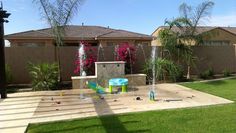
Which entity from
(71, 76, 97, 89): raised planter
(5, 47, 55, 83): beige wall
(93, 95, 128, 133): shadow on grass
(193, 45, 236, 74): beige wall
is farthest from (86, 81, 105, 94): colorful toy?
(193, 45, 236, 74): beige wall

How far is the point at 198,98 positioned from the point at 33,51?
7.99 m

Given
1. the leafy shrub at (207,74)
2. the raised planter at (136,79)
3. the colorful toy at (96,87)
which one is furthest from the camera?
the leafy shrub at (207,74)

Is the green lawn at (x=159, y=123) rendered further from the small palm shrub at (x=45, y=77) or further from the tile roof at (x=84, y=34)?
the tile roof at (x=84, y=34)

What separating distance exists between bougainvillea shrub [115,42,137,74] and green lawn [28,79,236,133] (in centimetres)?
662

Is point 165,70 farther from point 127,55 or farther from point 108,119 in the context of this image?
point 108,119

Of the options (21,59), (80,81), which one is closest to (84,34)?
(21,59)

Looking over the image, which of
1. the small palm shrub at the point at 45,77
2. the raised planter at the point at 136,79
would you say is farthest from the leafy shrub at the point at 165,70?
the small palm shrub at the point at 45,77

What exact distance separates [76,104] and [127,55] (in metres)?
5.73

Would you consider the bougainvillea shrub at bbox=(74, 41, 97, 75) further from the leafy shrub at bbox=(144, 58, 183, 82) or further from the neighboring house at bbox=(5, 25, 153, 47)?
the neighboring house at bbox=(5, 25, 153, 47)

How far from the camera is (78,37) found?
21984 millimetres

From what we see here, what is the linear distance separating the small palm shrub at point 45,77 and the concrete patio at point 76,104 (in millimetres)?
1012

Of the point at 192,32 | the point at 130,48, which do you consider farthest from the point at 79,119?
the point at 192,32

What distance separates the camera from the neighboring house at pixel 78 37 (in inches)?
829

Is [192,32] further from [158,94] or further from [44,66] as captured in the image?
[44,66]
